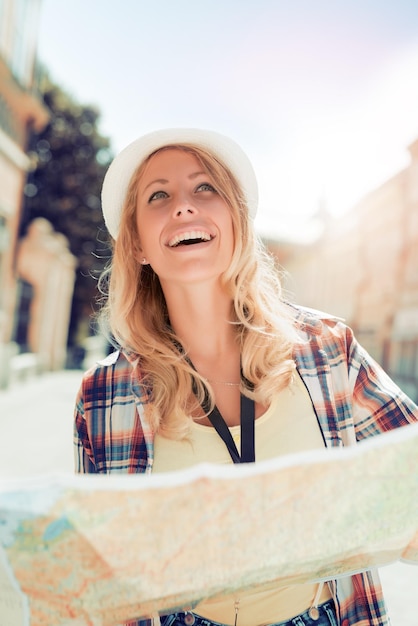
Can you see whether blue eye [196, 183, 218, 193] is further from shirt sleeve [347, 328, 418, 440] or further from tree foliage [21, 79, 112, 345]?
tree foliage [21, 79, 112, 345]

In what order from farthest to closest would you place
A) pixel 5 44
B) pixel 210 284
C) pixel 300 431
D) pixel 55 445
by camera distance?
pixel 5 44 < pixel 55 445 < pixel 210 284 < pixel 300 431

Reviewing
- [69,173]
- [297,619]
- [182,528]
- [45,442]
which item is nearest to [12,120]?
[45,442]

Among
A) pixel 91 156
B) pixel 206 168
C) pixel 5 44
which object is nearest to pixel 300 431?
pixel 206 168

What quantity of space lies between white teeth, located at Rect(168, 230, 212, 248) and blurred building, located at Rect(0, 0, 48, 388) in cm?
1087

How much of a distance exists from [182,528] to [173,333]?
1105mm

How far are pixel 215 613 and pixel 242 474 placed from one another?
0.75 metres

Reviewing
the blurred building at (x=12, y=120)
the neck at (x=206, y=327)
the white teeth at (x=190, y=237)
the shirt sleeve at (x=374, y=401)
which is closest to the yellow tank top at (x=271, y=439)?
the shirt sleeve at (x=374, y=401)

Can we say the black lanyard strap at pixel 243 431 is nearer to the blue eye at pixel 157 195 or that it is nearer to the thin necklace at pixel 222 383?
the thin necklace at pixel 222 383

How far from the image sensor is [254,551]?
2.79ft

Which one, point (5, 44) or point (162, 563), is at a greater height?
point (5, 44)

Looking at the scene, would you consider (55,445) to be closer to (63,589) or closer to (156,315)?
(156,315)

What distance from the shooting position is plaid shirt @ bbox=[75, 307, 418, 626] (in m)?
1.38

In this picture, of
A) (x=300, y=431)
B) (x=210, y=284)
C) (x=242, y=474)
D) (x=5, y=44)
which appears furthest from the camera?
(x=5, y=44)

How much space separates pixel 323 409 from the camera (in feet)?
4.83
